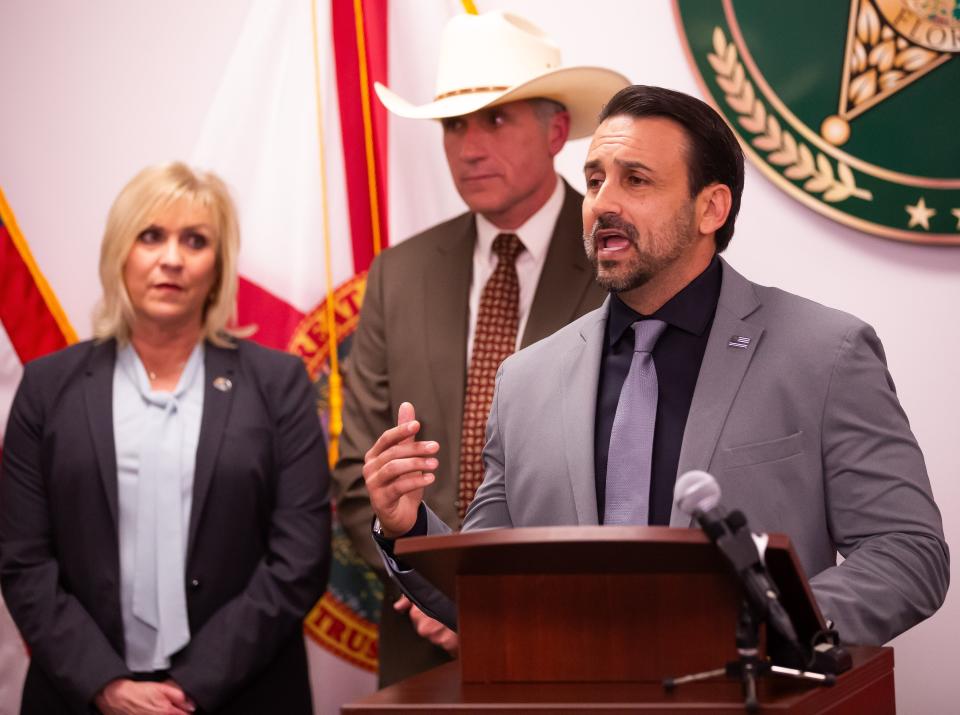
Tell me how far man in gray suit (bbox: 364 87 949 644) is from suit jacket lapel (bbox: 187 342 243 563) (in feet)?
3.67

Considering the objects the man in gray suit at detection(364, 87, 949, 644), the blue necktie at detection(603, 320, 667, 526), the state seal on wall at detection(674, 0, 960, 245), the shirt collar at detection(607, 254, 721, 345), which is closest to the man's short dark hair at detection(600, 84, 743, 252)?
the man in gray suit at detection(364, 87, 949, 644)

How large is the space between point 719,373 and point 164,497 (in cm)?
168

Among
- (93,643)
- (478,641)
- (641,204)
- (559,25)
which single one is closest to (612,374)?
(641,204)

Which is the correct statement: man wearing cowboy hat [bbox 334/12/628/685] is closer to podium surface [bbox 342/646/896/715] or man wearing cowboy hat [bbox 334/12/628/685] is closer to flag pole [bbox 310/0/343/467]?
flag pole [bbox 310/0/343/467]

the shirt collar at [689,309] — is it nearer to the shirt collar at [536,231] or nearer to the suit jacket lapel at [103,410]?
the shirt collar at [536,231]

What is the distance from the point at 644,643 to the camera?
163cm

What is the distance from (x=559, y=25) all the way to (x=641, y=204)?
5.59 feet

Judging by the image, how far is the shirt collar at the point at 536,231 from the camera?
11.5 feet

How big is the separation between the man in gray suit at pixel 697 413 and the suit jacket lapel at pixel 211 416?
44.1 inches

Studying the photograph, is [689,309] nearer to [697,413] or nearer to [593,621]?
[697,413]

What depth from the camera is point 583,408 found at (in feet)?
7.66

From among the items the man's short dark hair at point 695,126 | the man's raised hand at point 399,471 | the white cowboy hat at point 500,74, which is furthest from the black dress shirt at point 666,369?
the white cowboy hat at point 500,74

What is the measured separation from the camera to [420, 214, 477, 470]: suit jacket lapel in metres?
3.38

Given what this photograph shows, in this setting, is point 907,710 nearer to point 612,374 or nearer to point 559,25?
point 612,374
